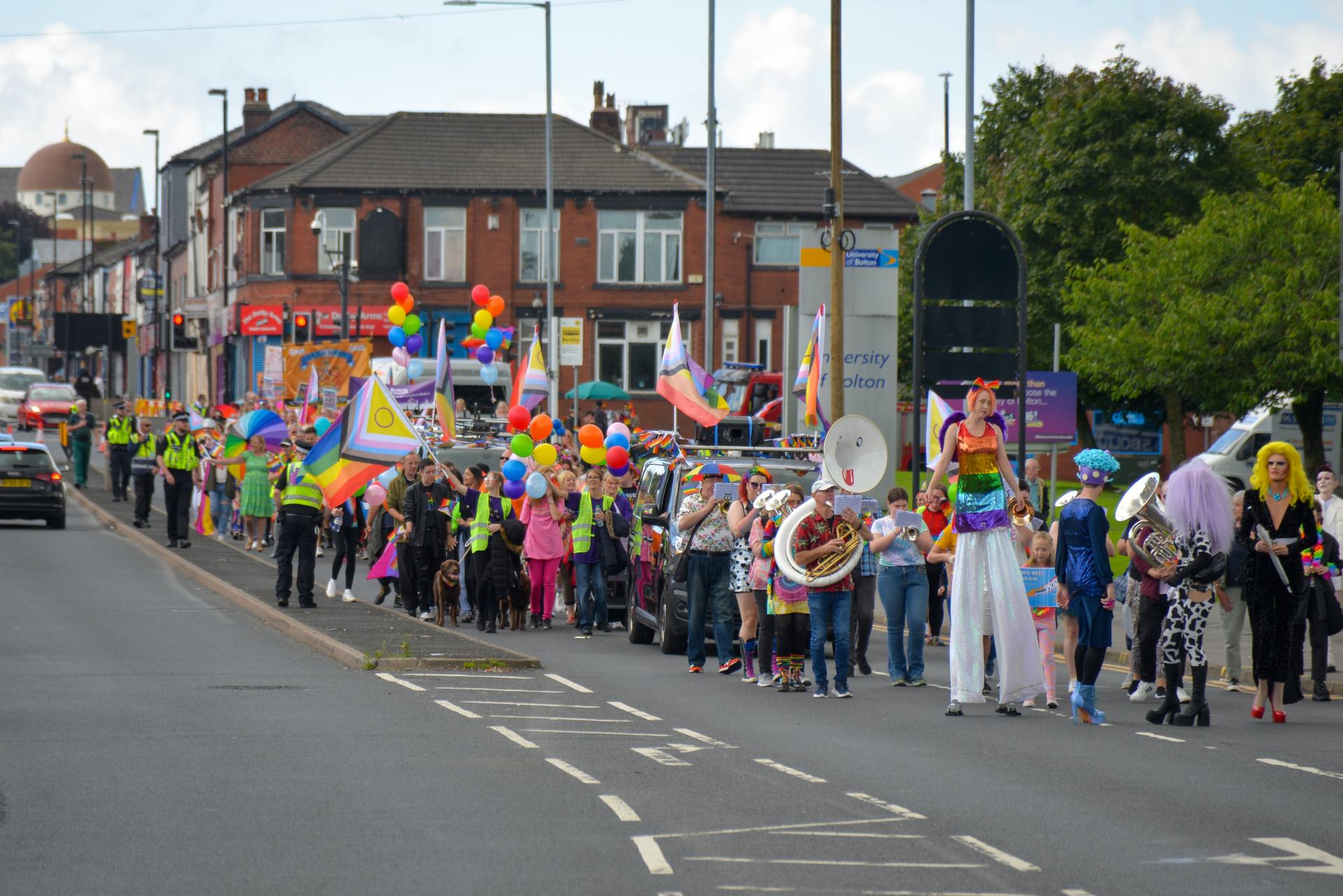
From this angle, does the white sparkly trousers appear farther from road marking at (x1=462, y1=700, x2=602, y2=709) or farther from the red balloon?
the red balloon

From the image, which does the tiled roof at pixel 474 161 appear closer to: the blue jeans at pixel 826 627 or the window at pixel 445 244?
the window at pixel 445 244

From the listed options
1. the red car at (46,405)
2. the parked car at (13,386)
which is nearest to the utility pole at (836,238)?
the red car at (46,405)

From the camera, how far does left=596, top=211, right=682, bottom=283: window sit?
5934 cm

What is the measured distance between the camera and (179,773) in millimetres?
10086

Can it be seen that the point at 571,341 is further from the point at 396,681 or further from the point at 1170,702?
the point at 1170,702

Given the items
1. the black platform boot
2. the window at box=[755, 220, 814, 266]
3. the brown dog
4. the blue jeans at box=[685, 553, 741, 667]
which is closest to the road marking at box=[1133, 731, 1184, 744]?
the black platform boot

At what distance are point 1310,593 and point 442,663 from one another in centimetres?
658

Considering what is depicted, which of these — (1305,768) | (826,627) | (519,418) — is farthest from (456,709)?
(519,418)

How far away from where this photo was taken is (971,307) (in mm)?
20969

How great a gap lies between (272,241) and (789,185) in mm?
15743

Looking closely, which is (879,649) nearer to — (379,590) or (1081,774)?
(379,590)

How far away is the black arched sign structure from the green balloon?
403cm

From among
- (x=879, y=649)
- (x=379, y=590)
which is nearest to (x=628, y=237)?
(x=379, y=590)

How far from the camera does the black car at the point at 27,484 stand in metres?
33.4
